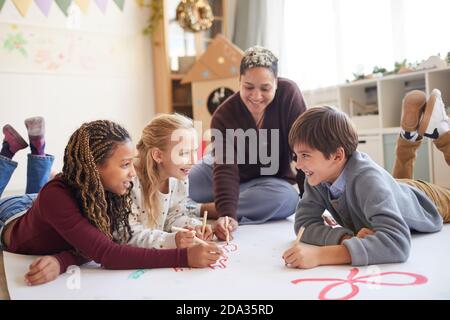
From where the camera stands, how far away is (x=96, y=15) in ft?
10.5

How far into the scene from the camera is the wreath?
3.32m

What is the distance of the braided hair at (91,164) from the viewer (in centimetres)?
102

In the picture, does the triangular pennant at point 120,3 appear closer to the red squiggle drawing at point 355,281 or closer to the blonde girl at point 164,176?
the blonde girl at point 164,176

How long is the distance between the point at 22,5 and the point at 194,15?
1.12m

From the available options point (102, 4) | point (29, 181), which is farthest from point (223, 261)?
point (102, 4)

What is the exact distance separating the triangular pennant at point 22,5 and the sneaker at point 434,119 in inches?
96.1

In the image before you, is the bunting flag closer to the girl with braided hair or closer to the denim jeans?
the denim jeans

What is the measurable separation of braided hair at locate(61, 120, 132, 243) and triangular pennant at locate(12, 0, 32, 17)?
7.25 ft

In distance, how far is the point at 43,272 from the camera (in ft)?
3.18

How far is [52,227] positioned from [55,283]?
0.17 m

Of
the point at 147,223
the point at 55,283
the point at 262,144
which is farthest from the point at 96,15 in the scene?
the point at 55,283

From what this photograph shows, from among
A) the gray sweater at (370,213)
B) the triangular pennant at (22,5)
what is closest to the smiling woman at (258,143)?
the gray sweater at (370,213)

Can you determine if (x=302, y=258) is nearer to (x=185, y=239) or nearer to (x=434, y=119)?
(x=185, y=239)
